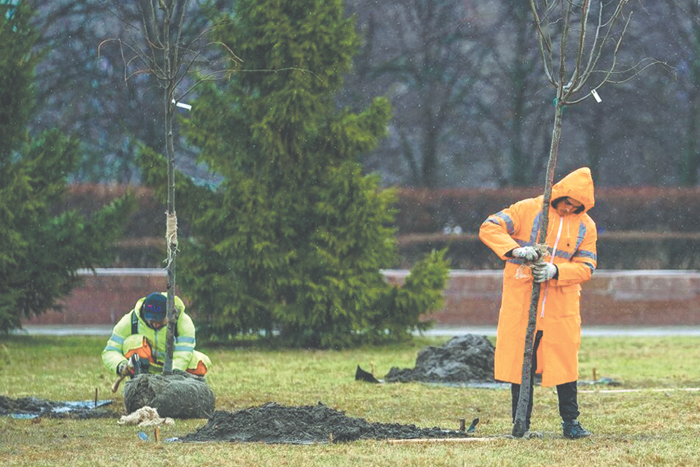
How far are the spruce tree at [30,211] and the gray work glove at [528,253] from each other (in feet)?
35.2

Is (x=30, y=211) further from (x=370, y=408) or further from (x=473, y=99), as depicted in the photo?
(x=473, y=99)

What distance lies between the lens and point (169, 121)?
9945 mm

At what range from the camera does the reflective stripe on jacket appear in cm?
1089

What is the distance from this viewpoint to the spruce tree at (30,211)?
57.1 ft

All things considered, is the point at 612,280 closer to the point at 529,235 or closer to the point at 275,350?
the point at 275,350

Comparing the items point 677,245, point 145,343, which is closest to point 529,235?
point 145,343

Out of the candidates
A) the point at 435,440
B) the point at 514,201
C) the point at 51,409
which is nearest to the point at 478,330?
the point at 514,201

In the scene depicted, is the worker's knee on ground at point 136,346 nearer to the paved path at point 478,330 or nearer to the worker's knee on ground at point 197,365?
the worker's knee on ground at point 197,365

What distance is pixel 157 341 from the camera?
11.1 metres

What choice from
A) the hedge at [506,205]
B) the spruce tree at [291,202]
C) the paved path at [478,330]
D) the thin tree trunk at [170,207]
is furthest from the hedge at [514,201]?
the thin tree trunk at [170,207]

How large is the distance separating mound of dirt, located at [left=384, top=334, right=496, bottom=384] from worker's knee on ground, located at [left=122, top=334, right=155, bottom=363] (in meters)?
3.05

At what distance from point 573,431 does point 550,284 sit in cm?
98

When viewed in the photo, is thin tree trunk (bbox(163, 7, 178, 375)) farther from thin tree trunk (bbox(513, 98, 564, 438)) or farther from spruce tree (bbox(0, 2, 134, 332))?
spruce tree (bbox(0, 2, 134, 332))

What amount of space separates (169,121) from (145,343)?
7.14 feet
